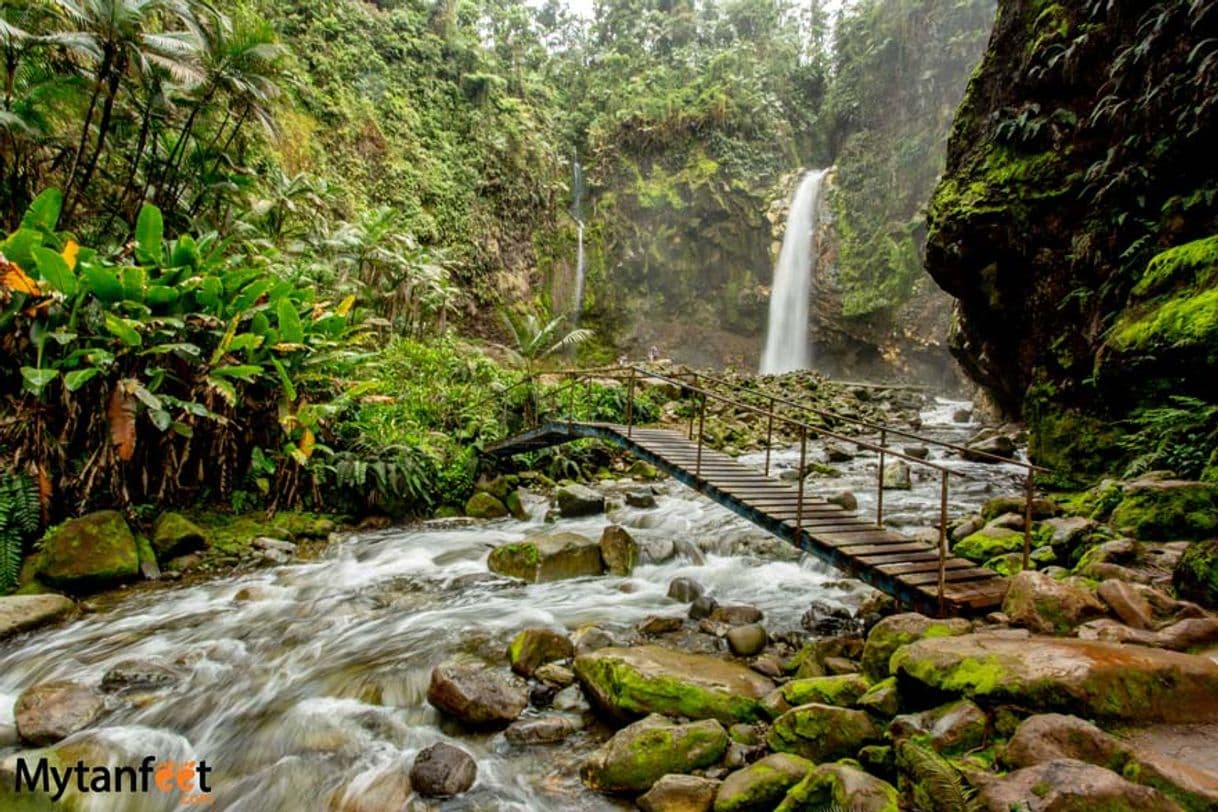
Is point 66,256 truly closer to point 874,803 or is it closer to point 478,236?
point 874,803

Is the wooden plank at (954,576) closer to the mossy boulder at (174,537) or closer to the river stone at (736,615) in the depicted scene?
the river stone at (736,615)

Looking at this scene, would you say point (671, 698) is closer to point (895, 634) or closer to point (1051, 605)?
point (895, 634)

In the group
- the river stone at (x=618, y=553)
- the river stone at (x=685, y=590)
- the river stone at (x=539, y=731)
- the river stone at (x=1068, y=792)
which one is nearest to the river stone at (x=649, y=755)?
the river stone at (x=539, y=731)

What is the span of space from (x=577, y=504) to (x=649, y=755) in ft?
19.2

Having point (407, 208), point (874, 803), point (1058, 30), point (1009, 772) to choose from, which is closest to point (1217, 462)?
point (1009, 772)

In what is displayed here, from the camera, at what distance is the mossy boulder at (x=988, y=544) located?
16.7ft

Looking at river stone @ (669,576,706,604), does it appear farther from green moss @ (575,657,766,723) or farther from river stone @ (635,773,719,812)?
river stone @ (635,773,719,812)

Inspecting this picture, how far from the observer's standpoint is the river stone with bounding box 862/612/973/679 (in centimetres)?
345

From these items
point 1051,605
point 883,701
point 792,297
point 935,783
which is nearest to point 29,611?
point 883,701

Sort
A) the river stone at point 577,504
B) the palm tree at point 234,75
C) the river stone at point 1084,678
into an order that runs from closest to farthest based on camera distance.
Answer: the river stone at point 1084,678 < the palm tree at point 234,75 < the river stone at point 577,504

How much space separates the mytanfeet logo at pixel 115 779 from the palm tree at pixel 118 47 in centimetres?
816

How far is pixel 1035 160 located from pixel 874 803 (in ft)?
30.6

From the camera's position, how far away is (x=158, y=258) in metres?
6.65

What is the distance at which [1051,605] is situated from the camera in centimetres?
339
